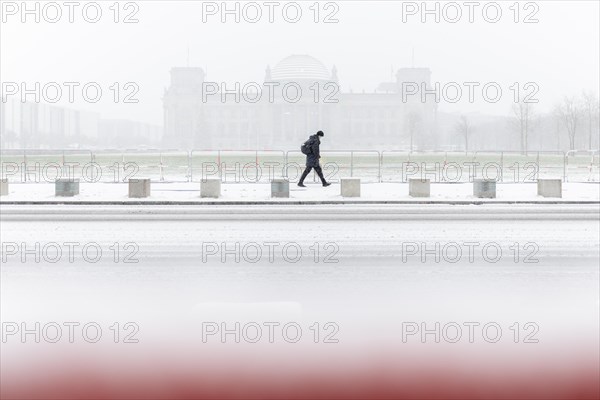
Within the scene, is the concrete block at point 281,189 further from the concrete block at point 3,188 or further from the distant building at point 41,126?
the distant building at point 41,126

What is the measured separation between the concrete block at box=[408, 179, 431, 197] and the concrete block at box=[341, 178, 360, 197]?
6.09ft

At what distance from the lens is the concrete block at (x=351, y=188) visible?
75.7ft

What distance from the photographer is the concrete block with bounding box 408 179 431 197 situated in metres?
23.2

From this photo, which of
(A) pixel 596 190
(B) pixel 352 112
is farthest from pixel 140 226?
(B) pixel 352 112

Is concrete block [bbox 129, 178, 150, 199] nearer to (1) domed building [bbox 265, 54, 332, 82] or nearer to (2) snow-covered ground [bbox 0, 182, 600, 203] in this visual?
(2) snow-covered ground [bbox 0, 182, 600, 203]

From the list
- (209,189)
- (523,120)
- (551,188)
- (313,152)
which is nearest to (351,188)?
(313,152)

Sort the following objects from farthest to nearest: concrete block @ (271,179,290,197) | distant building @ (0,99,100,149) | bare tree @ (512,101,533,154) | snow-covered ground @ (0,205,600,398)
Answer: distant building @ (0,99,100,149) → bare tree @ (512,101,533,154) → concrete block @ (271,179,290,197) → snow-covered ground @ (0,205,600,398)

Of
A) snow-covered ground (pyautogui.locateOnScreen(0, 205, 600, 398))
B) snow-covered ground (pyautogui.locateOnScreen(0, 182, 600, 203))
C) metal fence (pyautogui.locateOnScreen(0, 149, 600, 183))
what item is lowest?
snow-covered ground (pyautogui.locateOnScreen(0, 205, 600, 398))

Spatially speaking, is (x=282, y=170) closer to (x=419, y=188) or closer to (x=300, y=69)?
(x=419, y=188)

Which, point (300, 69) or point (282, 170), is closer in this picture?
point (282, 170)

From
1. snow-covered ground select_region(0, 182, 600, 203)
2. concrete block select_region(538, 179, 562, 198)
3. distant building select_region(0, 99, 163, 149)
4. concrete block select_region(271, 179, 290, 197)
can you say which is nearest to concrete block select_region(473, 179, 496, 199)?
snow-covered ground select_region(0, 182, 600, 203)

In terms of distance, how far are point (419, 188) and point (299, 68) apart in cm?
11396

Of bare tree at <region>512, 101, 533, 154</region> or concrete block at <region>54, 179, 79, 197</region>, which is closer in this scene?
concrete block at <region>54, 179, 79, 197</region>

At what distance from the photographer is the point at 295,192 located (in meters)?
25.0
